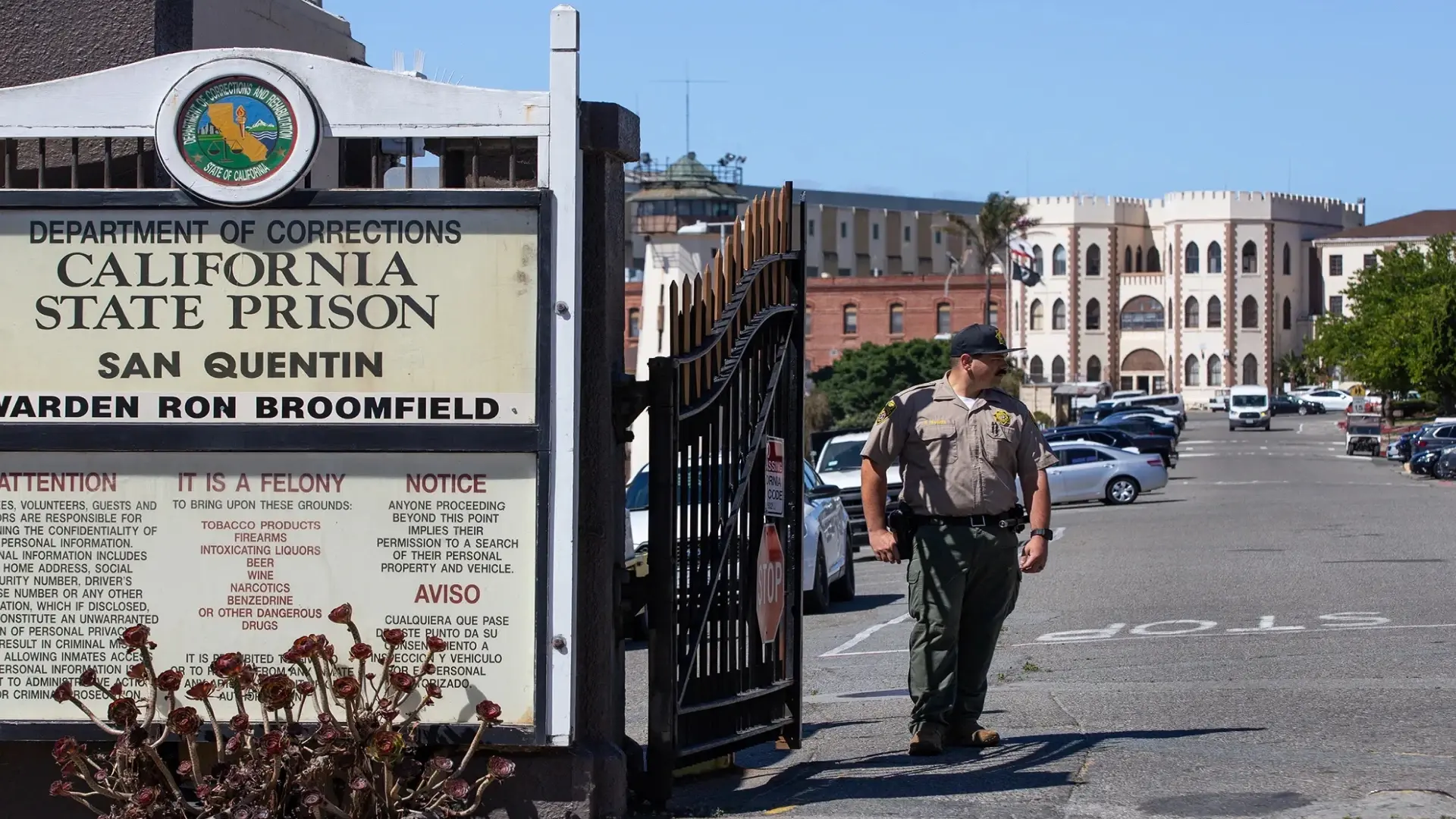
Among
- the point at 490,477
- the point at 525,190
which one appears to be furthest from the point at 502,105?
the point at 490,477

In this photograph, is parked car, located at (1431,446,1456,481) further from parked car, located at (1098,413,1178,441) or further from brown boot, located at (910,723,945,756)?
brown boot, located at (910,723,945,756)

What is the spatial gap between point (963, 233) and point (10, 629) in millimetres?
112988

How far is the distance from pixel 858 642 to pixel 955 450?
671 centimetres

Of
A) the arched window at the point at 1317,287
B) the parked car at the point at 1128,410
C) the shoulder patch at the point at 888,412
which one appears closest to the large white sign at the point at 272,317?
the shoulder patch at the point at 888,412

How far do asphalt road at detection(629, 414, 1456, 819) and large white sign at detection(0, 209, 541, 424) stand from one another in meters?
1.89

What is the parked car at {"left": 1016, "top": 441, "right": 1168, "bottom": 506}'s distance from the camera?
3891 centimetres

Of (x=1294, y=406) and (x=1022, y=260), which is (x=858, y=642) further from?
(x=1294, y=406)

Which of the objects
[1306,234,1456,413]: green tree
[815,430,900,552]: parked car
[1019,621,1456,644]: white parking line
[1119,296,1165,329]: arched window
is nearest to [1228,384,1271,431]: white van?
[1306,234,1456,413]: green tree

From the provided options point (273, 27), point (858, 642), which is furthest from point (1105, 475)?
point (273, 27)

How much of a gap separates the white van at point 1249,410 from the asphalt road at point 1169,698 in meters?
72.3

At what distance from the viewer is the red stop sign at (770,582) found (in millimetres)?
7441

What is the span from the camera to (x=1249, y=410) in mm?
93750

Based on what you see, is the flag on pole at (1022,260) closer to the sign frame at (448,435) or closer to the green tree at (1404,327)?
the green tree at (1404,327)

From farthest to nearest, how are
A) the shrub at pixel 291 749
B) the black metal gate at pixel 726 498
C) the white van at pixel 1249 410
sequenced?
1. the white van at pixel 1249 410
2. the black metal gate at pixel 726 498
3. the shrub at pixel 291 749
